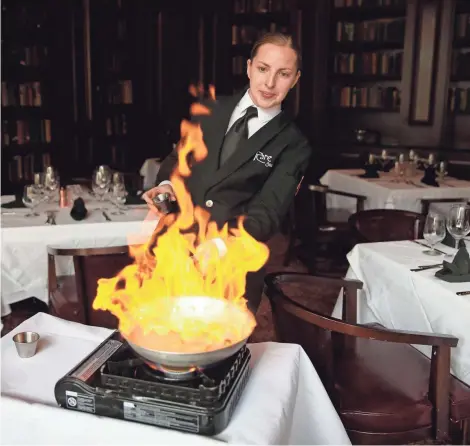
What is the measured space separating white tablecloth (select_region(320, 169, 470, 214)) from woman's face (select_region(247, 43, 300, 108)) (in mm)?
2655

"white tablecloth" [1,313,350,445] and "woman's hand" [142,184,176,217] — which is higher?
"woman's hand" [142,184,176,217]

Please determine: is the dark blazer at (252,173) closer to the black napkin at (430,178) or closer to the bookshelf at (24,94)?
the black napkin at (430,178)

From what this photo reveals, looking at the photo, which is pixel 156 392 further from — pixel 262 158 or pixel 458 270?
pixel 458 270

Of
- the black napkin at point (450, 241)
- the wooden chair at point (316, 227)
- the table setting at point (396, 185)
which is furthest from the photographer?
the table setting at point (396, 185)

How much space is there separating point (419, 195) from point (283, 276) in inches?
98.8

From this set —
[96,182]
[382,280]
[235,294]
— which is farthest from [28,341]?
[96,182]

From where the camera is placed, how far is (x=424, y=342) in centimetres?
183

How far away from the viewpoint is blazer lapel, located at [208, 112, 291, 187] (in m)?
2.01

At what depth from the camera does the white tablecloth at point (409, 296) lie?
80.8 inches

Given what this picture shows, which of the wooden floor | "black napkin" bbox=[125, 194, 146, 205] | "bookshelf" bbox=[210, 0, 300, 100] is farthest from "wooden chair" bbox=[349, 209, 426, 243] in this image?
"bookshelf" bbox=[210, 0, 300, 100]

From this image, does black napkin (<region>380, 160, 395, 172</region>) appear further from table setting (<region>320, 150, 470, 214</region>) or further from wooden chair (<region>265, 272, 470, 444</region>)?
wooden chair (<region>265, 272, 470, 444</region>)

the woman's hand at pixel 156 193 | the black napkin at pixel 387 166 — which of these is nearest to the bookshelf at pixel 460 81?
the black napkin at pixel 387 166

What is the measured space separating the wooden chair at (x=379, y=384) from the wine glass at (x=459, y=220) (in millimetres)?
668

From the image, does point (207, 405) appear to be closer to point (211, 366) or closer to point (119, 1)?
point (211, 366)
